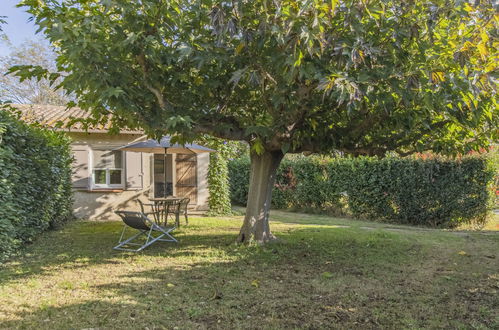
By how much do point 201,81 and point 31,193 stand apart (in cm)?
433

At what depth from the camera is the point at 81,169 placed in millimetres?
12375

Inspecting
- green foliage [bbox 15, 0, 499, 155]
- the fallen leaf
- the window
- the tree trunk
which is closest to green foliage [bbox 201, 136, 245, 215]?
the window

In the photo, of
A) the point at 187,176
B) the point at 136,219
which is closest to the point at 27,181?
the point at 136,219

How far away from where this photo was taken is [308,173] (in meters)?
15.2

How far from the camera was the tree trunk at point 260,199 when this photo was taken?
24.5ft

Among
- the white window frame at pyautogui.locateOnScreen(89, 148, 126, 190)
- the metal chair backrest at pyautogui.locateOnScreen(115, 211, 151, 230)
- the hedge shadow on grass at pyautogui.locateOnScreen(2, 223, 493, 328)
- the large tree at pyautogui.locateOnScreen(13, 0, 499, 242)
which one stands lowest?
the hedge shadow on grass at pyautogui.locateOnScreen(2, 223, 493, 328)

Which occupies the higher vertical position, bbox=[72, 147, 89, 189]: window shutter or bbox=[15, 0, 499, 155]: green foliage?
bbox=[15, 0, 499, 155]: green foliage

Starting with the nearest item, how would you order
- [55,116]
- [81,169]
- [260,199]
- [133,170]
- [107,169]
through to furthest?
[260,199]
[81,169]
[107,169]
[133,170]
[55,116]

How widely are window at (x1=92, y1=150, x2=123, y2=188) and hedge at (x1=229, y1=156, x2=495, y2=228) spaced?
7.03m

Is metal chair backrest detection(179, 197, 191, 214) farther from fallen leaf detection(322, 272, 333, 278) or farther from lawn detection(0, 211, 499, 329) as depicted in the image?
fallen leaf detection(322, 272, 333, 278)

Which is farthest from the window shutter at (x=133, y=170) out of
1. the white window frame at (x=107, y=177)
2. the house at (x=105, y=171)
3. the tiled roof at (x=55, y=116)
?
the tiled roof at (x=55, y=116)

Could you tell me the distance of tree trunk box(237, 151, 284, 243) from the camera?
7.47 m

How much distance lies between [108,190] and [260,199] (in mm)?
6958

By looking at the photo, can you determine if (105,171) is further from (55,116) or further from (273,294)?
(273,294)
